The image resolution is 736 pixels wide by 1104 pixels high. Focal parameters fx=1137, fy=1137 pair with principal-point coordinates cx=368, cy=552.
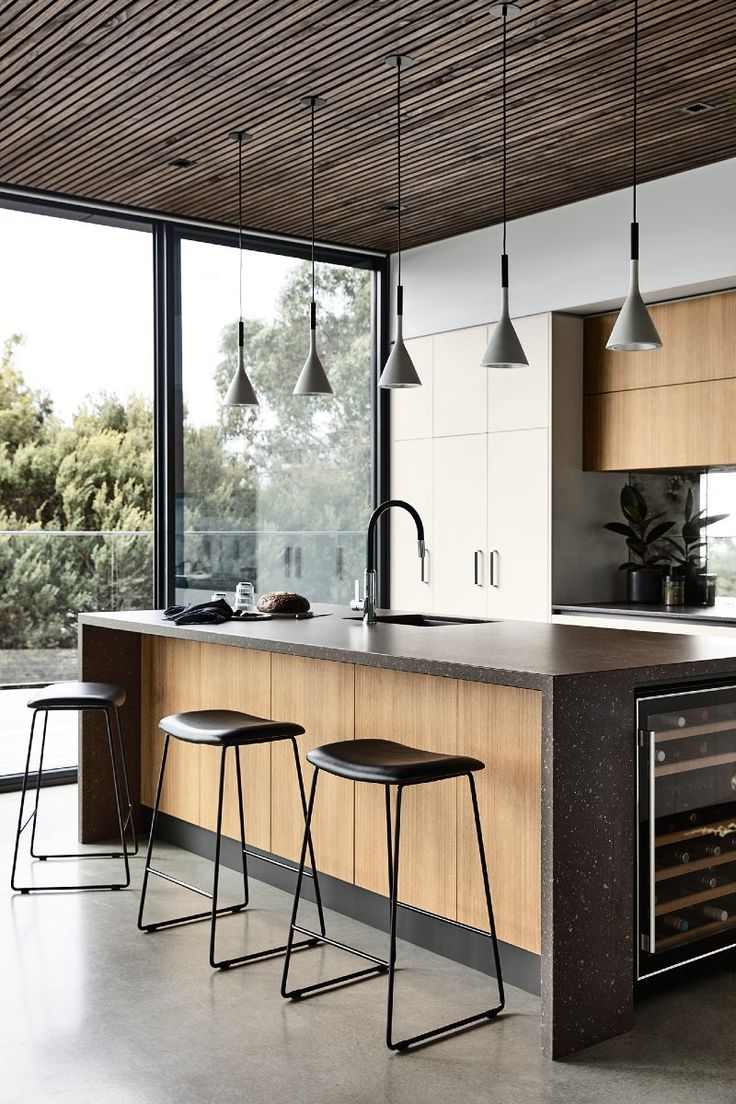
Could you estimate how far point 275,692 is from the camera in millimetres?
3992

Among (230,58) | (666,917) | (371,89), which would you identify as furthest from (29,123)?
(666,917)

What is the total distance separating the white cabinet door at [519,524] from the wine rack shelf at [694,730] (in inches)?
102

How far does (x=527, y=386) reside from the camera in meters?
5.75

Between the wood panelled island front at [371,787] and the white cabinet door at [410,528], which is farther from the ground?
the white cabinet door at [410,528]

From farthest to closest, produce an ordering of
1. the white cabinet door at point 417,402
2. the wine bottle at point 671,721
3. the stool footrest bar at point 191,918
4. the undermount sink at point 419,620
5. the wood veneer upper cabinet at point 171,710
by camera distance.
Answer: the white cabinet door at point 417,402 < the wood veneer upper cabinet at point 171,710 < the undermount sink at point 419,620 < the stool footrest bar at point 191,918 < the wine bottle at point 671,721

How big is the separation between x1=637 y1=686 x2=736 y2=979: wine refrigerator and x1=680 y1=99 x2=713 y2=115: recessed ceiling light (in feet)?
7.98

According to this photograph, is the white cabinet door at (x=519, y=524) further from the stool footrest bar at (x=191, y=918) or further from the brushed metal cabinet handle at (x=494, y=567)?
the stool footrest bar at (x=191, y=918)

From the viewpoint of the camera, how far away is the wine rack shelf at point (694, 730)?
9.55ft

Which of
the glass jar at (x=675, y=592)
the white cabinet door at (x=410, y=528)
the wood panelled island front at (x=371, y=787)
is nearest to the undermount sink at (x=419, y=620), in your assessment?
the wood panelled island front at (x=371, y=787)

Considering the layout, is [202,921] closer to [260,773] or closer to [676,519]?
[260,773]

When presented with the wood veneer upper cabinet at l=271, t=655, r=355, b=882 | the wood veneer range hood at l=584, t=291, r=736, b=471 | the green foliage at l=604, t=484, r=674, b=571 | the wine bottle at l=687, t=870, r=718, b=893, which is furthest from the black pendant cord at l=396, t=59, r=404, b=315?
the wine bottle at l=687, t=870, r=718, b=893

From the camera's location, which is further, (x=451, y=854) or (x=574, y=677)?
(x=451, y=854)

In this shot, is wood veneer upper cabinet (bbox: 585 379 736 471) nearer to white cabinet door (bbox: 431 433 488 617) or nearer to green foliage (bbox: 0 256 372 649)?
white cabinet door (bbox: 431 433 488 617)

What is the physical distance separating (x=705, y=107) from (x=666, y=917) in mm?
3050
